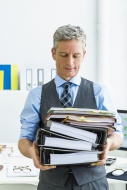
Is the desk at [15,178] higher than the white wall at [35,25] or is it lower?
lower

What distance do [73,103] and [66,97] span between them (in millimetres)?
44

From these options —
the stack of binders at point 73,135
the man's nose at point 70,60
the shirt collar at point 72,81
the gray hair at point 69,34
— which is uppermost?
the gray hair at point 69,34

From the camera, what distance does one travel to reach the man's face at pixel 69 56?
1664mm

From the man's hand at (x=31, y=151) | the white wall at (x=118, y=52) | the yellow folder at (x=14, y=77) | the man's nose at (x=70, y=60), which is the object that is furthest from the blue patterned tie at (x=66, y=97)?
the white wall at (x=118, y=52)

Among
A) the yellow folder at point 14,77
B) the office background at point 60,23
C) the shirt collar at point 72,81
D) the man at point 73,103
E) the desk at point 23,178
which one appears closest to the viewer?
the man at point 73,103

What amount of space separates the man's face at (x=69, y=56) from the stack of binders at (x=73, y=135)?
0.26 meters

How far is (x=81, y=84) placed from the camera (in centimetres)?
179

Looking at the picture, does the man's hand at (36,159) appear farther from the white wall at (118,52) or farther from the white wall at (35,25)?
the white wall at (118,52)

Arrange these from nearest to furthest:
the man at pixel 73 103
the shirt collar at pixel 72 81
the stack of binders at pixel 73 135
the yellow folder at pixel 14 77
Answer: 1. the stack of binders at pixel 73 135
2. the man at pixel 73 103
3. the shirt collar at pixel 72 81
4. the yellow folder at pixel 14 77

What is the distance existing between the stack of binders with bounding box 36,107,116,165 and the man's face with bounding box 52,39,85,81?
0.26 m

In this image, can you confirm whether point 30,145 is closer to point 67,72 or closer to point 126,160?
point 67,72

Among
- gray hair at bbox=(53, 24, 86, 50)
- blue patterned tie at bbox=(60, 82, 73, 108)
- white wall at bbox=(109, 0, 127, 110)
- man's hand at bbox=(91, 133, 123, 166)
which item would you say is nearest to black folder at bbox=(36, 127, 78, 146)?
man's hand at bbox=(91, 133, 123, 166)

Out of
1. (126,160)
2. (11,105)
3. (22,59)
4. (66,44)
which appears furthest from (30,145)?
(22,59)

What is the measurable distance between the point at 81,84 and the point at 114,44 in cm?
305
